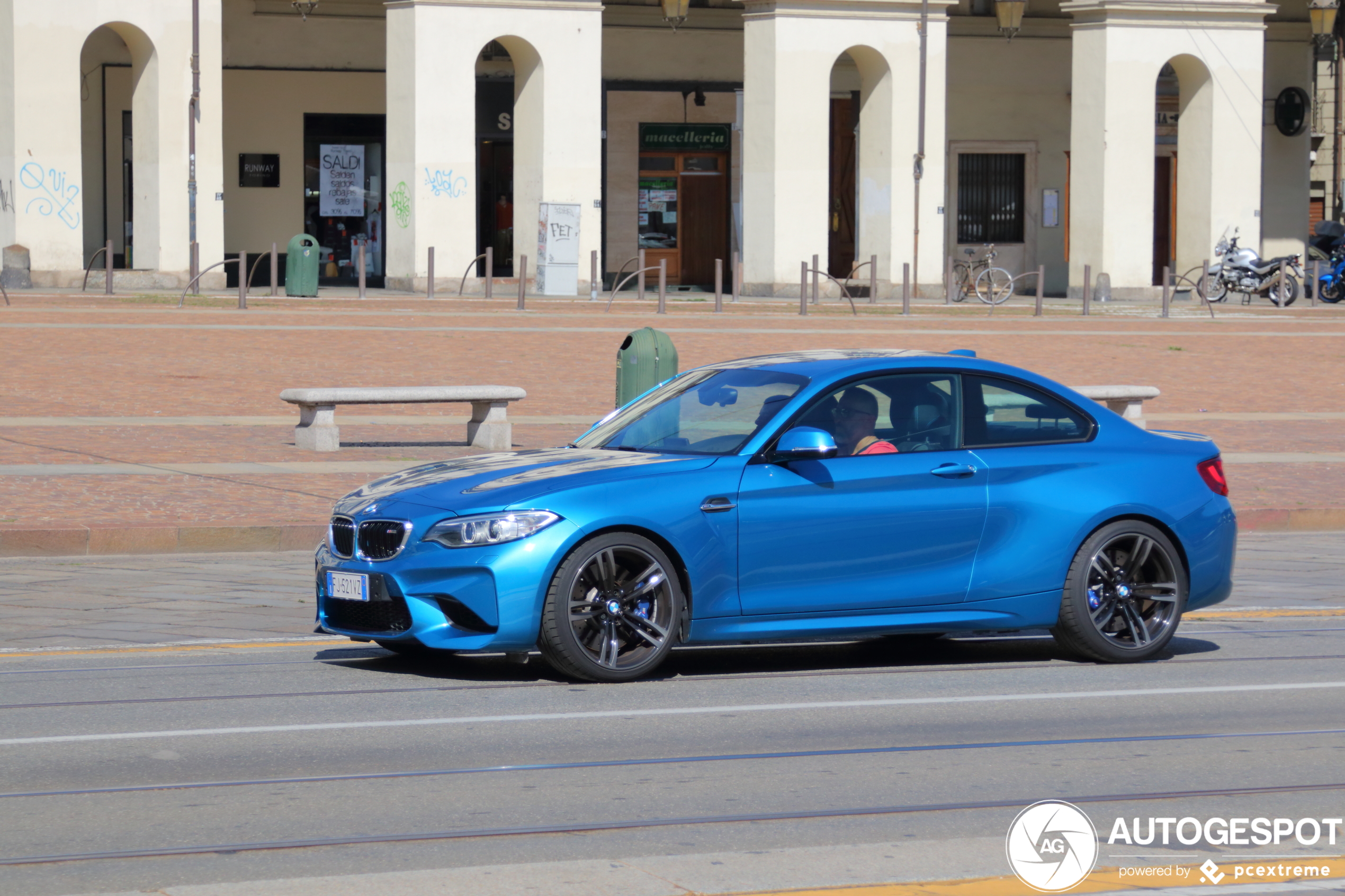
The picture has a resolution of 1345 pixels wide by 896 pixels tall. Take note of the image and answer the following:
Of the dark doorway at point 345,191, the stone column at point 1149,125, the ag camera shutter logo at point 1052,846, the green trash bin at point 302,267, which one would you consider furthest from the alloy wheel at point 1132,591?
the dark doorway at point 345,191

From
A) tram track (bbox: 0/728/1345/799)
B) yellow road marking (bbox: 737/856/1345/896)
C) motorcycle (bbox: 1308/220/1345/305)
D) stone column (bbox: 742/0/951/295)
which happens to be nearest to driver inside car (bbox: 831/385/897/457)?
tram track (bbox: 0/728/1345/799)

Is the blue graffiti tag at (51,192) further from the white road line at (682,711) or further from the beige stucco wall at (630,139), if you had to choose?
the white road line at (682,711)

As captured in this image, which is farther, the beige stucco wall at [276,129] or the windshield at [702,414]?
the beige stucco wall at [276,129]

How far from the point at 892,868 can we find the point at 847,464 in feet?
10.5

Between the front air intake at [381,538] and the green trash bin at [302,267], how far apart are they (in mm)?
25019

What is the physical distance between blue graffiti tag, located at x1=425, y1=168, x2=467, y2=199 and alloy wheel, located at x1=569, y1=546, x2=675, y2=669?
29584mm

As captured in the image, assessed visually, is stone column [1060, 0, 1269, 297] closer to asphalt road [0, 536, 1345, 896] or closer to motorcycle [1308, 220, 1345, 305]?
motorcycle [1308, 220, 1345, 305]

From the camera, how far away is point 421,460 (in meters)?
15.2

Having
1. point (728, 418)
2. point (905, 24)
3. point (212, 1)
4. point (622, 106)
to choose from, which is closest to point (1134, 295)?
point (905, 24)

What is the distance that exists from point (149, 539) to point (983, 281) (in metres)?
31.0

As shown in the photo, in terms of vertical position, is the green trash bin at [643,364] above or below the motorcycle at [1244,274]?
below

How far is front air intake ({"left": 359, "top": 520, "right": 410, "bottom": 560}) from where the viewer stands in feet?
25.2

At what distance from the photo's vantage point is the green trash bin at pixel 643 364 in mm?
14766

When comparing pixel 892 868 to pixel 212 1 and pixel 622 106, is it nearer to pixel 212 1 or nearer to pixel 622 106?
pixel 212 1
